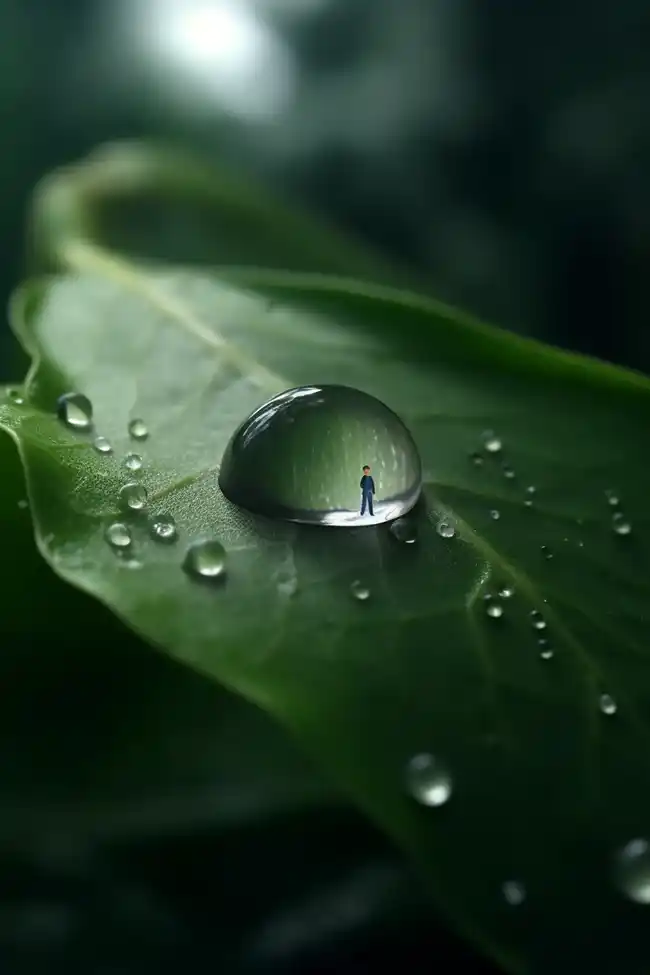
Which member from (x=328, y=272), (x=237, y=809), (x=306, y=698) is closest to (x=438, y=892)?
(x=306, y=698)

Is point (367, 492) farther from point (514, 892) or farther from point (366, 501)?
point (514, 892)

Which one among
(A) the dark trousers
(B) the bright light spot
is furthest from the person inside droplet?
(B) the bright light spot

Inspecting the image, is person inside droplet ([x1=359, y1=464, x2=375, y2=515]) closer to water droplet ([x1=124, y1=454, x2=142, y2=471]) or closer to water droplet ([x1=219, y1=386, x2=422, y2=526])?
water droplet ([x1=219, y1=386, x2=422, y2=526])

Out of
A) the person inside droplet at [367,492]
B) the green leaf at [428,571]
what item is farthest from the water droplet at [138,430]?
the person inside droplet at [367,492]

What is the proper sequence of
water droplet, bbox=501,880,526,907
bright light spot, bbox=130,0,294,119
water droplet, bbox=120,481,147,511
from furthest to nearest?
bright light spot, bbox=130,0,294,119 < water droplet, bbox=120,481,147,511 < water droplet, bbox=501,880,526,907

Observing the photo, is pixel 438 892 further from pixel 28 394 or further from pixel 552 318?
pixel 552 318
